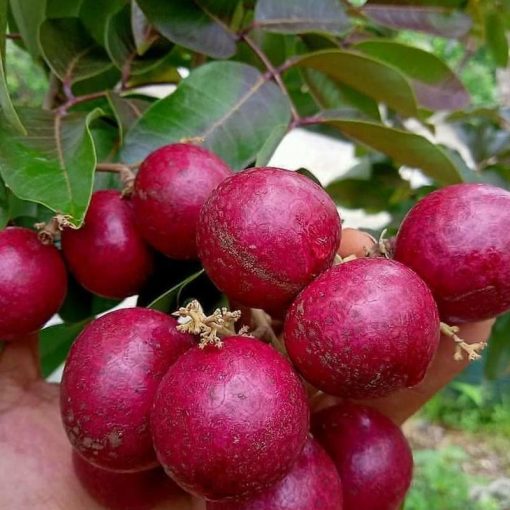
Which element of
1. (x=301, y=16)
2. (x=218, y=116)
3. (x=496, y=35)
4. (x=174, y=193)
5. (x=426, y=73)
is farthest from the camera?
(x=496, y=35)

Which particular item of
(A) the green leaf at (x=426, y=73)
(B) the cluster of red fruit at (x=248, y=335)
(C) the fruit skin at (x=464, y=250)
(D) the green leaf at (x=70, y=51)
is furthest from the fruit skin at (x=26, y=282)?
(A) the green leaf at (x=426, y=73)

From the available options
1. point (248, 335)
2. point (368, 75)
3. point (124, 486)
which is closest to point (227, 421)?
point (248, 335)

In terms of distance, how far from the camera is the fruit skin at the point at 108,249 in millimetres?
747

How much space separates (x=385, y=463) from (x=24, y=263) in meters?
0.41

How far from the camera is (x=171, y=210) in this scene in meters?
0.71

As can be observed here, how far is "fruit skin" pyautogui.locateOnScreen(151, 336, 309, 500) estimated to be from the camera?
57 centimetres

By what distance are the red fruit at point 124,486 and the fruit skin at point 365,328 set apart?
0.78 feet

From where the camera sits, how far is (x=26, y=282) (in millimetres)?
719

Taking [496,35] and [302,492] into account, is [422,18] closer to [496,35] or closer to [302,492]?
[496,35]

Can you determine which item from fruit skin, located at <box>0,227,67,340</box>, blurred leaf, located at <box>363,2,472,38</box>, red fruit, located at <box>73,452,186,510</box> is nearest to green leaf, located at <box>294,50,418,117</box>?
blurred leaf, located at <box>363,2,472,38</box>

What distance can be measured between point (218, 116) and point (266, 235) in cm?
28

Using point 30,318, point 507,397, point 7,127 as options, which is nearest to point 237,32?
point 7,127

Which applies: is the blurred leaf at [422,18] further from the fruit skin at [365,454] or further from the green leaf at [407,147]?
the fruit skin at [365,454]

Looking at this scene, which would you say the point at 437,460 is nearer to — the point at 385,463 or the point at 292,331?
the point at 385,463
